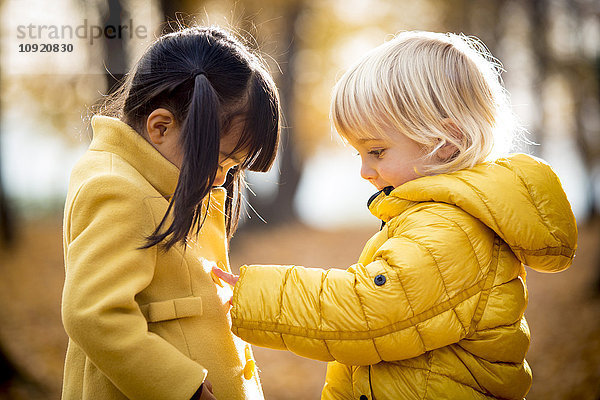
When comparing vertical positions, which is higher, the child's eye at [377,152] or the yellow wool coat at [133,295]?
the child's eye at [377,152]

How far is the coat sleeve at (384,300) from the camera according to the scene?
1.58 metres

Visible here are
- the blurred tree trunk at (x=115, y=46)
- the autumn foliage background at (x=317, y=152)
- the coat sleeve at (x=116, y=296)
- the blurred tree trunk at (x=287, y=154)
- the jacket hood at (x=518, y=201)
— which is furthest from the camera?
the blurred tree trunk at (x=287, y=154)

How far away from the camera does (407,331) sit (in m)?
1.59

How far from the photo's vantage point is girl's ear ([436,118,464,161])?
1.84 m

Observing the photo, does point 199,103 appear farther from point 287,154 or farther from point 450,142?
point 287,154

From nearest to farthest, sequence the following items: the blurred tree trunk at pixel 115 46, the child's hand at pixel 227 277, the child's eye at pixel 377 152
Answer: the child's hand at pixel 227 277 < the child's eye at pixel 377 152 < the blurred tree trunk at pixel 115 46

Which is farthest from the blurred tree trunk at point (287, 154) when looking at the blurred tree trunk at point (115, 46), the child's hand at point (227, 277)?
the child's hand at point (227, 277)

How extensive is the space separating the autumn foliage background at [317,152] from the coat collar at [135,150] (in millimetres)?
3650

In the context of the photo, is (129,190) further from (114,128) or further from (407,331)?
(407,331)

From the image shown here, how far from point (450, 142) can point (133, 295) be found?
46.6 inches

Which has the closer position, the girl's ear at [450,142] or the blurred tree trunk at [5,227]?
the girl's ear at [450,142]

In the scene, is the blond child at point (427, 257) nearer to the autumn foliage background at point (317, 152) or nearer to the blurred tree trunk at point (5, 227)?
the autumn foliage background at point (317, 152)

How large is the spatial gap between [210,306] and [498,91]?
1.33m

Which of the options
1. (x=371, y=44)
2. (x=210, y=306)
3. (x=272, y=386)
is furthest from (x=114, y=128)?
(x=371, y=44)
